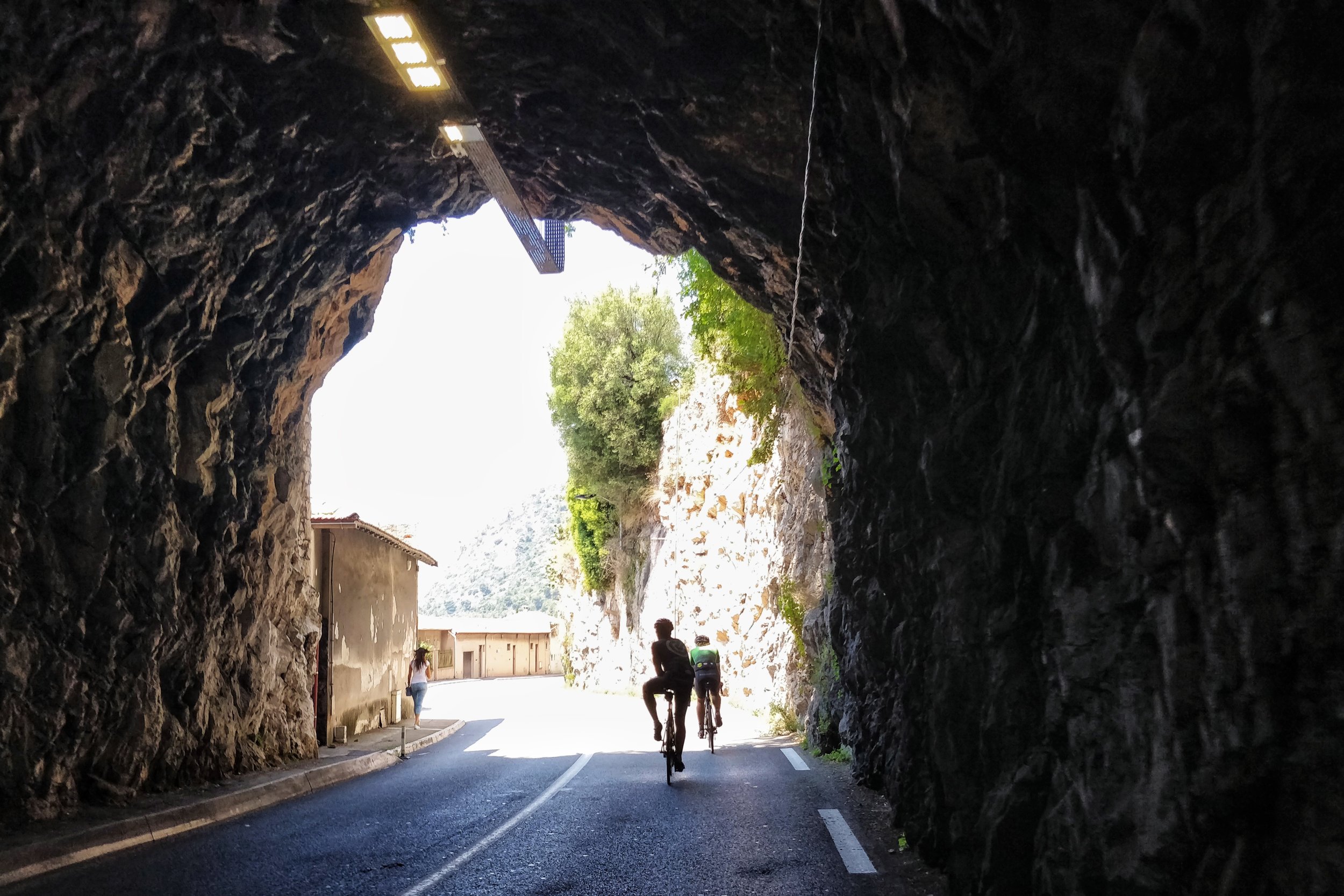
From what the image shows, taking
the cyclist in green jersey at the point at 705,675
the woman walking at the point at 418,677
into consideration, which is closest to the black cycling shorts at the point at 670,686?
the cyclist in green jersey at the point at 705,675

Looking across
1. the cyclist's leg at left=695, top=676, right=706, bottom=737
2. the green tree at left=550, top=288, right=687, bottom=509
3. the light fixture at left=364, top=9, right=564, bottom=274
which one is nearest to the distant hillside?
Answer: the green tree at left=550, top=288, right=687, bottom=509

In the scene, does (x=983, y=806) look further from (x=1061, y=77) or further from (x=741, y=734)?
(x=741, y=734)

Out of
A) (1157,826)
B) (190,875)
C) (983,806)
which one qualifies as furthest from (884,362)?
(190,875)

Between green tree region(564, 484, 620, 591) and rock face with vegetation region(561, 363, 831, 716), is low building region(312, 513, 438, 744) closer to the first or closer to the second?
rock face with vegetation region(561, 363, 831, 716)

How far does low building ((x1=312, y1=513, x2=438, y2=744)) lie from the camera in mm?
17547

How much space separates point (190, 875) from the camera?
21.9 feet

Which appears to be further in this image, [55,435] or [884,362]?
[55,435]

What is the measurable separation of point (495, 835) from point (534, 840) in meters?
0.42

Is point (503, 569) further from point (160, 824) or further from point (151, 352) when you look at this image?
point (160, 824)

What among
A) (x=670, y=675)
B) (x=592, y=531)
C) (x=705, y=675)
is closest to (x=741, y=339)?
(x=705, y=675)

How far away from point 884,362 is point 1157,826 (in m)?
4.62

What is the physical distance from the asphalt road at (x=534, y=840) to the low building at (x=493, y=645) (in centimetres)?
4618

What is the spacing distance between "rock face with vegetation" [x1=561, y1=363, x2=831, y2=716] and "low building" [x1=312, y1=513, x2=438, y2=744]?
8234 mm

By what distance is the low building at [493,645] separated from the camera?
2323 inches
